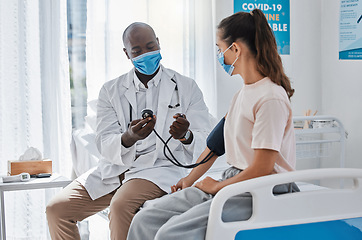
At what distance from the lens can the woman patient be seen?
A: 159 cm

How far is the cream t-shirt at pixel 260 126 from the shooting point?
161 cm

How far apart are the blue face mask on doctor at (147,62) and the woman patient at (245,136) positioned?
0.63 meters

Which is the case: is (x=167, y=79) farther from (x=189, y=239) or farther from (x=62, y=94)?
(x=189, y=239)

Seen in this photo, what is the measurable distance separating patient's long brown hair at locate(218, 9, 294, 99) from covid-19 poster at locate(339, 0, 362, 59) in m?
2.27

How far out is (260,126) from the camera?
63.7 inches

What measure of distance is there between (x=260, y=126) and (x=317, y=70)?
2.83 m

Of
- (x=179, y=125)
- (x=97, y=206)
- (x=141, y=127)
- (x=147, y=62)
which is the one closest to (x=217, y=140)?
(x=179, y=125)

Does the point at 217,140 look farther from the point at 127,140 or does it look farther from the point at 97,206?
the point at 97,206

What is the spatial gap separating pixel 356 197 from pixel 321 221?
16 cm

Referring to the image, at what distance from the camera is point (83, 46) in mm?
3258

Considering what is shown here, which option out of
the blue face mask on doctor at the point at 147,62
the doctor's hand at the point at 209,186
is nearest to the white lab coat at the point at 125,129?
the blue face mask on doctor at the point at 147,62

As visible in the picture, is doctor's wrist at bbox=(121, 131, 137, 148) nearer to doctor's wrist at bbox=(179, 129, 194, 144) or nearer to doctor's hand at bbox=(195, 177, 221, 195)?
doctor's wrist at bbox=(179, 129, 194, 144)

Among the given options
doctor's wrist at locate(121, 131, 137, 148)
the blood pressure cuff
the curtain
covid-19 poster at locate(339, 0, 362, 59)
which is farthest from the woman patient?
covid-19 poster at locate(339, 0, 362, 59)

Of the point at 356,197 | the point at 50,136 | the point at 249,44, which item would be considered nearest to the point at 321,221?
the point at 356,197
